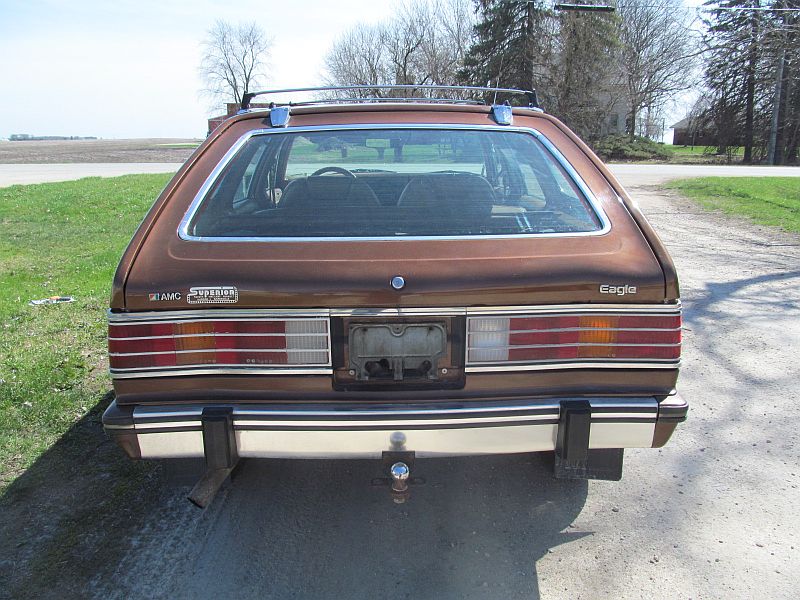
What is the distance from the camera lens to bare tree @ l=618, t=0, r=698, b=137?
4488 centimetres

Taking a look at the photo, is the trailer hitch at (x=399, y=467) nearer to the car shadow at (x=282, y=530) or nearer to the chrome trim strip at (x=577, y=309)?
the car shadow at (x=282, y=530)

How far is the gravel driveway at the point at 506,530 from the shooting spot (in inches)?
95.7

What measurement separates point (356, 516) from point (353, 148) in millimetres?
1703

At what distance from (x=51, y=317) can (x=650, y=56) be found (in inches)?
1960

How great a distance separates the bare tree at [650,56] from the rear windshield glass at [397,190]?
147ft

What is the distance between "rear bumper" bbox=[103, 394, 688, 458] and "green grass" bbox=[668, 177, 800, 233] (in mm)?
9999

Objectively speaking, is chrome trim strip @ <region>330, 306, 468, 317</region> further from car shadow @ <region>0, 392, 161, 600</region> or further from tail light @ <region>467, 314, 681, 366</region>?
car shadow @ <region>0, 392, 161, 600</region>

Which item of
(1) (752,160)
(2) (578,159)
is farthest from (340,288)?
(1) (752,160)

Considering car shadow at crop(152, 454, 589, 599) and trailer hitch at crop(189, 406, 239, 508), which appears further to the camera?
car shadow at crop(152, 454, 589, 599)

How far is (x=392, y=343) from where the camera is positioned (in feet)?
7.57

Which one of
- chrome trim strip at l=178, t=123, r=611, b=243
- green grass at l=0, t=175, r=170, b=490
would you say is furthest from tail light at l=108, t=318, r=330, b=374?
green grass at l=0, t=175, r=170, b=490

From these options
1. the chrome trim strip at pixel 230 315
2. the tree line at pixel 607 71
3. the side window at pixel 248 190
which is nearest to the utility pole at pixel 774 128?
the tree line at pixel 607 71

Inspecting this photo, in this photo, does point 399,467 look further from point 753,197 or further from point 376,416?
point 753,197

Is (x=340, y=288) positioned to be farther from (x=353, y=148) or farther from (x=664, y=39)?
(x=664, y=39)
